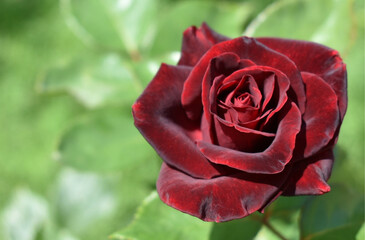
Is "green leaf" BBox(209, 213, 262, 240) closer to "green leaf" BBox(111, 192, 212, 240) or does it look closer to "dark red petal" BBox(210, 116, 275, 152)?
"green leaf" BBox(111, 192, 212, 240)

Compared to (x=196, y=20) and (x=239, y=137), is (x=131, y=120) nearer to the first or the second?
(x=196, y=20)

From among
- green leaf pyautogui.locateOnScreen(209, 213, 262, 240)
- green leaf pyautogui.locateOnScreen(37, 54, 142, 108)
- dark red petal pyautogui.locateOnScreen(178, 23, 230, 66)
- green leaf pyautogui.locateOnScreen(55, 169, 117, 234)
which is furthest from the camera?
green leaf pyautogui.locateOnScreen(55, 169, 117, 234)

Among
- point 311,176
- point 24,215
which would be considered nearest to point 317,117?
point 311,176

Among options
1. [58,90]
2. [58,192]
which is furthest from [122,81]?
[58,192]

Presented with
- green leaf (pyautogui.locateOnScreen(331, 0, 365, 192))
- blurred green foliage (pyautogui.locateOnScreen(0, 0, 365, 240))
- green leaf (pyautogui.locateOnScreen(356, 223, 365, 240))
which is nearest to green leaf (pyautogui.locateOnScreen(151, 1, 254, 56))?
blurred green foliage (pyautogui.locateOnScreen(0, 0, 365, 240))

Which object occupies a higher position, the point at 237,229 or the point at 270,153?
the point at 270,153
